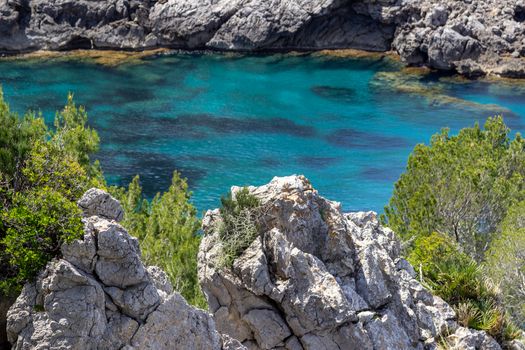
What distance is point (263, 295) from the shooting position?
59.4 ft

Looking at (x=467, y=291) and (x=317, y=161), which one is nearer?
(x=467, y=291)

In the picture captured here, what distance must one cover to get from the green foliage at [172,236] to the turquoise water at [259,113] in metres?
19.4

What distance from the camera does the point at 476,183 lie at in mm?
31078

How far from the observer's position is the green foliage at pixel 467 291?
2181 cm

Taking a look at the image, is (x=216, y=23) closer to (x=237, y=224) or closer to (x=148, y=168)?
(x=148, y=168)

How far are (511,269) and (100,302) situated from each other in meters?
18.7

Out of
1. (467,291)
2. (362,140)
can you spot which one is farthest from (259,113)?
(467,291)

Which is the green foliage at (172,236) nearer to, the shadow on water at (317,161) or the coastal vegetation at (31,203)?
the coastal vegetation at (31,203)

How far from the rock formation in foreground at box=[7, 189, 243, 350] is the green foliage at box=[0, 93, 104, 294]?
0.37m

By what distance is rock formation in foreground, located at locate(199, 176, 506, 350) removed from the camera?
1794 cm

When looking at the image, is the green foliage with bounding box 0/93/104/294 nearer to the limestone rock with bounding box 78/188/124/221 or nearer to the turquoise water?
the limestone rock with bounding box 78/188/124/221

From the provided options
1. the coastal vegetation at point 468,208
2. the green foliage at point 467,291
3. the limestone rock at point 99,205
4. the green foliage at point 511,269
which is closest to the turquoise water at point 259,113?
the coastal vegetation at point 468,208

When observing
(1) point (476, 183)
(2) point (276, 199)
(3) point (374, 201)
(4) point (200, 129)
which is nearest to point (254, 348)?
(2) point (276, 199)

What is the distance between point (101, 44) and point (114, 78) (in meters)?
11.9
